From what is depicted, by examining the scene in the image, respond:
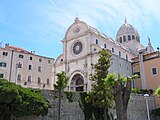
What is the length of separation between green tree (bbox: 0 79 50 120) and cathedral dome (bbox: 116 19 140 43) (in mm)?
43128

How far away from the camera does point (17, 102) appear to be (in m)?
19.2

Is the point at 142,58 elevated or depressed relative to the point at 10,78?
elevated

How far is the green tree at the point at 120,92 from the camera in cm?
1981

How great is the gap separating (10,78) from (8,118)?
22.0 meters

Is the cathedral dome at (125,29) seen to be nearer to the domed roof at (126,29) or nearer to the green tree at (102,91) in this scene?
the domed roof at (126,29)

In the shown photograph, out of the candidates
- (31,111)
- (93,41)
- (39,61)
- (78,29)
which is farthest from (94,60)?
(31,111)

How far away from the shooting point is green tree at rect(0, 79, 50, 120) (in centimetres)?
1852

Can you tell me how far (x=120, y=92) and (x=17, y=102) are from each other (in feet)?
29.5

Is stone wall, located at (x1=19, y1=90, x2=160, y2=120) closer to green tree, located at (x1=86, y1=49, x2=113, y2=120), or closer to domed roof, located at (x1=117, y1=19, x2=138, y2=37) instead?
green tree, located at (x1=86, y1=49, x2=113, y2=120)

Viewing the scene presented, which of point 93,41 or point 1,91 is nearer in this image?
point 1,91

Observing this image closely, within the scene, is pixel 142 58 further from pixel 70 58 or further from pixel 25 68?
pixel 25 68

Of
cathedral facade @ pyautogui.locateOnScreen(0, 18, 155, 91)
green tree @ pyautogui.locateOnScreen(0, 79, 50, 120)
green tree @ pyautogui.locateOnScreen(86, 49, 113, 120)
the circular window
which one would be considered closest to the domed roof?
cathedral facade @ pyautogui.locateOnScreen(0, 18, 155, 91)

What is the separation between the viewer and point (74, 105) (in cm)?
2631

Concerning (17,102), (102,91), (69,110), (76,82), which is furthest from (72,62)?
(17,102)
